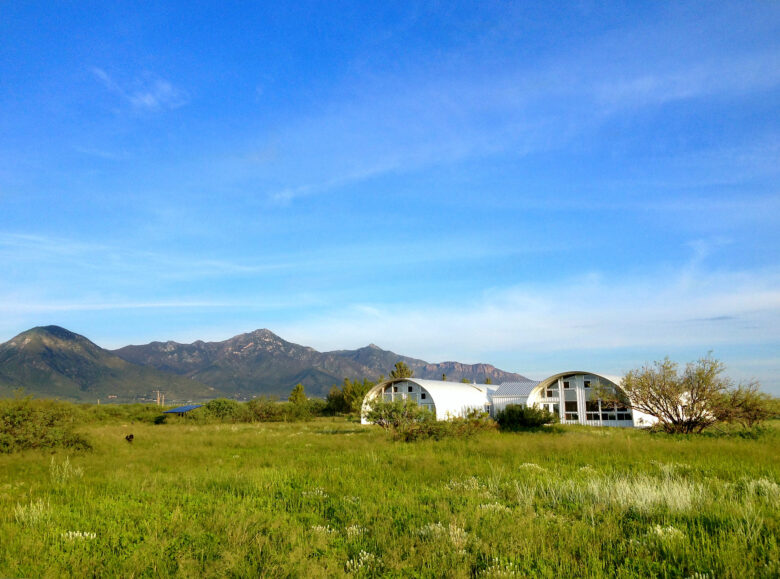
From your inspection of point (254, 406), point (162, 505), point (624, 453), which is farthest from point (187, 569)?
point (254, 406)

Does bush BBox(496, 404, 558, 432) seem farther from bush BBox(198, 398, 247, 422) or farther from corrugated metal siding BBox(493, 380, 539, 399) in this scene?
bush BBox(198, 398, 247, 422)

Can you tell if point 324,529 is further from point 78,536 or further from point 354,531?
point 78,536

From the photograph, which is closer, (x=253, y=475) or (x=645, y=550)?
(x=645, y=550)

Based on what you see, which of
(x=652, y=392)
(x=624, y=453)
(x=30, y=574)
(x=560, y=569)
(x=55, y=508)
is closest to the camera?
(x=560, y=569)

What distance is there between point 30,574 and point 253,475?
775 cm

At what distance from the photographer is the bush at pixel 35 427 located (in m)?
21.2

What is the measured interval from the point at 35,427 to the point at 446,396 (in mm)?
39529

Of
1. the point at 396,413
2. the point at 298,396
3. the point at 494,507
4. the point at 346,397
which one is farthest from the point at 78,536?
the point at 298,396

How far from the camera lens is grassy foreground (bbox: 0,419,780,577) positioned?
22.0ft

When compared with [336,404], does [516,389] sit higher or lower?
higher

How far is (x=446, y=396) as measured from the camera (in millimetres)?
54156

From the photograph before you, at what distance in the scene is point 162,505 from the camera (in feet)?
34.9

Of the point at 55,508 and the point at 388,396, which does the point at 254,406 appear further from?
the point at 55,508

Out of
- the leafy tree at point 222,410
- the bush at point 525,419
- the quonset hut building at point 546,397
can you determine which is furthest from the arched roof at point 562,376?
the leafy tree at point 222,410
